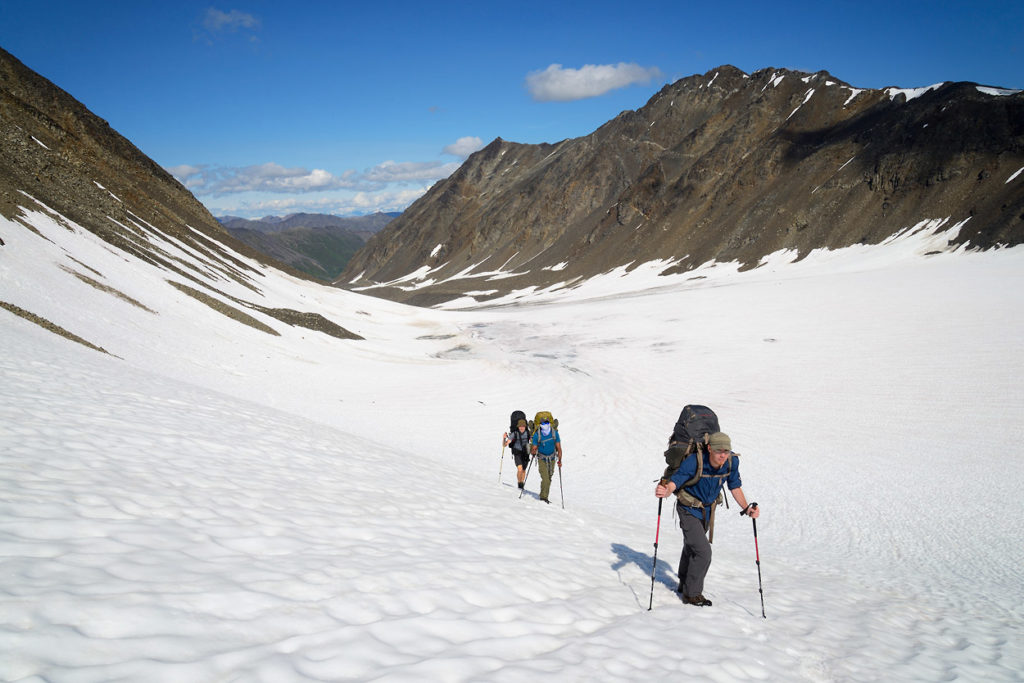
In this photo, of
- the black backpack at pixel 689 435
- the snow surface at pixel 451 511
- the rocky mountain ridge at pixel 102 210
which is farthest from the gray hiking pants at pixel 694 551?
the rocky mountain ridge at pixel 102 210

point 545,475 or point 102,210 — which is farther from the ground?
point 102,210

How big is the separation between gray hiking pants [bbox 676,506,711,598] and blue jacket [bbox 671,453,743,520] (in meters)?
0.09

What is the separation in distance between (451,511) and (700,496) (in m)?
3.48

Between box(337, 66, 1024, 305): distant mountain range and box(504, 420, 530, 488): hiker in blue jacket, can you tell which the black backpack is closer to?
box(504, 420, 530, 488): hiker in blue jacket

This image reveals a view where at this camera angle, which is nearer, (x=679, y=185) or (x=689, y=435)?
(x=689, y=435)

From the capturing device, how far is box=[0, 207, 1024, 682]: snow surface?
3803 mm

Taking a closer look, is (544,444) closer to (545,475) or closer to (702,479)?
(545,475)

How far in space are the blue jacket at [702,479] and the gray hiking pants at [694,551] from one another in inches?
3.6

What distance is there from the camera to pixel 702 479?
21.1 ft

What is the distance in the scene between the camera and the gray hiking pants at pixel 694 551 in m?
6.39

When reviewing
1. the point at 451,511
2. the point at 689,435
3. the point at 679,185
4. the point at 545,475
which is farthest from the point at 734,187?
the point at 451,511

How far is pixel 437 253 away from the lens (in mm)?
172000

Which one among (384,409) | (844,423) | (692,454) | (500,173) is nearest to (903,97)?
(844,423)

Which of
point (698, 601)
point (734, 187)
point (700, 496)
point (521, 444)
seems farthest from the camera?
point (734, 187)
